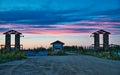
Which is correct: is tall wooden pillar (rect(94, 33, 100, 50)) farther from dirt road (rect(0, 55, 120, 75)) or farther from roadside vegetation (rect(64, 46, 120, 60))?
dirt road (rect(0, 55, 120, 75))

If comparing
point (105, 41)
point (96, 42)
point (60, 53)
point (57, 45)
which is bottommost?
point (60, 53)

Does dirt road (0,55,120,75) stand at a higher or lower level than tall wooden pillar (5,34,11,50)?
lower

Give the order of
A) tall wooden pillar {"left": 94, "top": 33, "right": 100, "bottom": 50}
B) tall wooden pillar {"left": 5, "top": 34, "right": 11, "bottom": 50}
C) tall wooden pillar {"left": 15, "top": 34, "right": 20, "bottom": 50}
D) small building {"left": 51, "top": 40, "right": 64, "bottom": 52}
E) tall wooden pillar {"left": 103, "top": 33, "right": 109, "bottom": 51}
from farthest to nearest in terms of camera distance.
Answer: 1. small building {"left": 51, "top": 40, "right": 64, "bottom": 52}
2. tall wooden pillar {"left": 94, "top": 33, "right": 100, "bottom": 50}
3. tall wooden pillar {"left": 103, "top": 33, "right": 109, "bottom": 51}
4. tall wooden pillar {"left": 15, "top": 34, "right": 20, "bottom": 50}
5. tall wooden pillar {"left": 5, "top": 34, "right": 11, "bottom": 50}

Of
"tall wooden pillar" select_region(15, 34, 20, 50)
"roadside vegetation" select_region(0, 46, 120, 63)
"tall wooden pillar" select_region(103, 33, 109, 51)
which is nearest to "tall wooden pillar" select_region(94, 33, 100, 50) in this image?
"tall wooden pillar" select_region(103, 33, 109, 51)

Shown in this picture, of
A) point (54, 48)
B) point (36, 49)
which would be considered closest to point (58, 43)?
point (54, 48)

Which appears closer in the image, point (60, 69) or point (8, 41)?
point (60, 69)

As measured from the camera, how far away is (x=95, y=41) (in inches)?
2340

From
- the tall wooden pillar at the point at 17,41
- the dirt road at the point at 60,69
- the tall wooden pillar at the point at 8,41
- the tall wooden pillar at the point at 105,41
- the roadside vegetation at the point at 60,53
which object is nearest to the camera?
the dirt road at the point at 60,69

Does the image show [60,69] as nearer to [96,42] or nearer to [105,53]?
[105,53]

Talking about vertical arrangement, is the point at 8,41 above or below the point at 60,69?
above

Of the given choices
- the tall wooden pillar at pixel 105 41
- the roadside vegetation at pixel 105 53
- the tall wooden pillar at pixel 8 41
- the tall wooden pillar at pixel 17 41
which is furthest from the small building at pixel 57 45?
the tall wooden pillar at pixel 8 41

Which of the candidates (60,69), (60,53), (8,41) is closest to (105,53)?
(60,53)

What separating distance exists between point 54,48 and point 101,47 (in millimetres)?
9212

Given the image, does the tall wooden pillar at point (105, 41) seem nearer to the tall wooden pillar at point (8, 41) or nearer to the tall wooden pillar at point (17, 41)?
the tall wooden pillar at point (17, 41)
